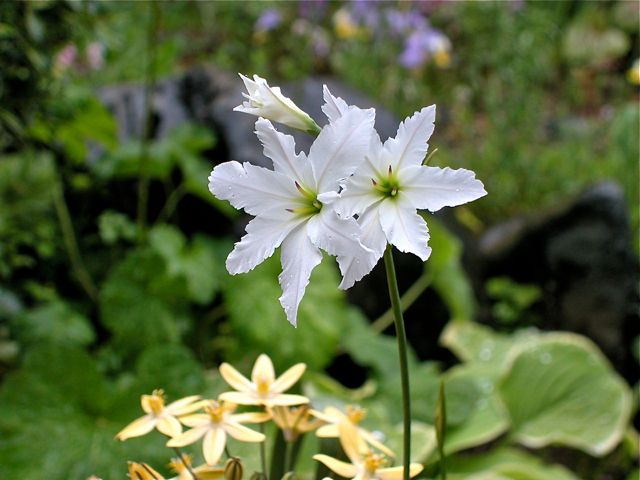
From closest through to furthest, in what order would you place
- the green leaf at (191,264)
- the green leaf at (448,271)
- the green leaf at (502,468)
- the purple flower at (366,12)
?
the green leaf at (502,468)
the green leaf at (191,264)
the green leaf at (448,271)
the purple flower at (366,12)

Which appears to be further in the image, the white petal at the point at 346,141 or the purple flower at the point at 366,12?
the purple flower at the point at 366,12

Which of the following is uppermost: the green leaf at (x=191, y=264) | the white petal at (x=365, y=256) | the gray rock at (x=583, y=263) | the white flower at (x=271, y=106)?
the white flower at (x=271, y=106)

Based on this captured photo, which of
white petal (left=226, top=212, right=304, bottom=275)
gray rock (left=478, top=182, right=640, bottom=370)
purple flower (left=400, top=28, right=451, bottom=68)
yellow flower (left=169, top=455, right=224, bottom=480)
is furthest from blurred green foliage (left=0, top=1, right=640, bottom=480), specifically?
purple flower (left=400, top=28, right=451, bottom=68)

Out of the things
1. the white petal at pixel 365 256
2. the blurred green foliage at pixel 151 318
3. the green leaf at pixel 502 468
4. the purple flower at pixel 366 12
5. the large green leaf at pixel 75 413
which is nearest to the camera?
the white petal at pixel 365 256

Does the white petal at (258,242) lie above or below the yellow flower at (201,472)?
above

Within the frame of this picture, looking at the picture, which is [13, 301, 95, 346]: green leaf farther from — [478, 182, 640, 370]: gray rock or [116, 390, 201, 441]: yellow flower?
[478, 182, 640, 370]: gray rock

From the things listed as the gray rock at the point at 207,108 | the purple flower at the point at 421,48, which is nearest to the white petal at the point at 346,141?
the gray rock at the point at 207,108

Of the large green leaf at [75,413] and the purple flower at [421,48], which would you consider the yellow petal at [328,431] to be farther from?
the purple flower at [421,48]

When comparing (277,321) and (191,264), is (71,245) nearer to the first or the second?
(191,264)
